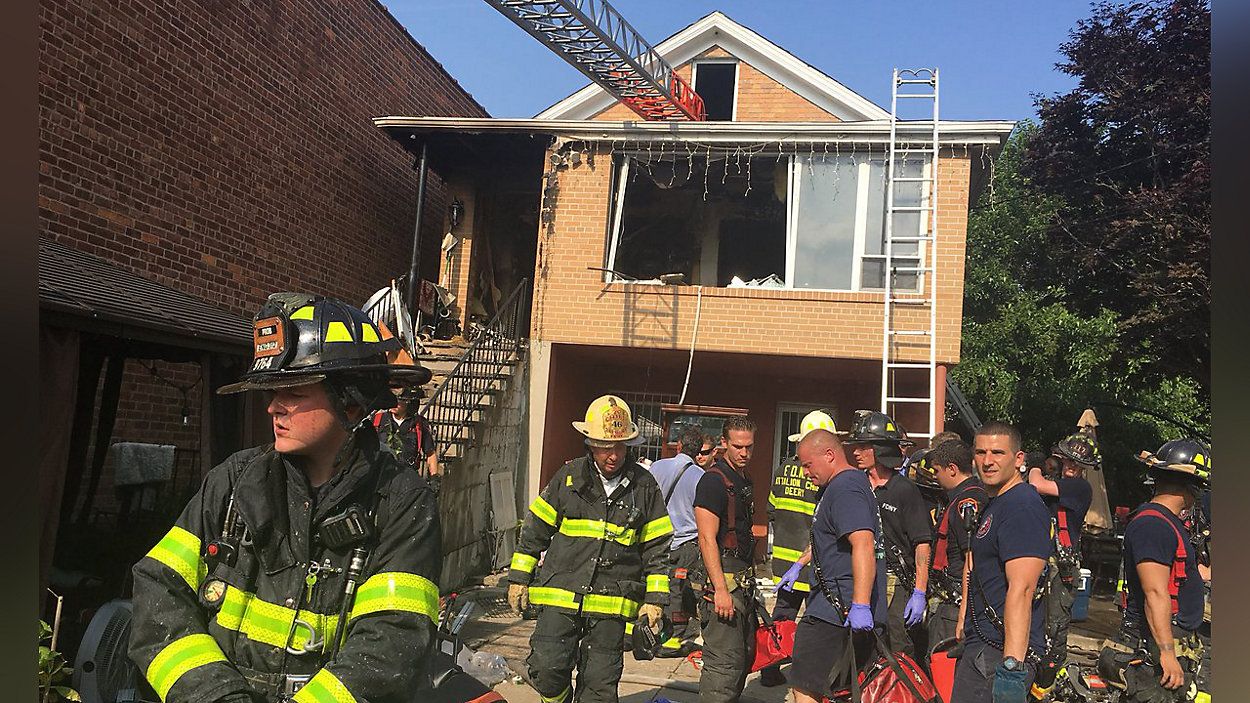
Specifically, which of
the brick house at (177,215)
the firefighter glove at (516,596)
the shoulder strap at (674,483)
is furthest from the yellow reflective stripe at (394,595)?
the shoulder strap at (674,483)

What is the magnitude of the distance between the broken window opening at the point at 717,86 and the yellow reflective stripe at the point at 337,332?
613 inches

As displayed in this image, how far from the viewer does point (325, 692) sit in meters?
2.07

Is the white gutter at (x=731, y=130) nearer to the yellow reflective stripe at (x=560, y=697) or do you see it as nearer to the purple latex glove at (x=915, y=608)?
the purple latex glove at (x=915, y=608)

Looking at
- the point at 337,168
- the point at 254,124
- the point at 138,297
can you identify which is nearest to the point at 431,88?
the point at 337,168

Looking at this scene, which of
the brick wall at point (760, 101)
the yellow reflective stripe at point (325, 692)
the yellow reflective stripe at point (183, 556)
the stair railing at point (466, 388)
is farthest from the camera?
the brick wall at point (760, 101)

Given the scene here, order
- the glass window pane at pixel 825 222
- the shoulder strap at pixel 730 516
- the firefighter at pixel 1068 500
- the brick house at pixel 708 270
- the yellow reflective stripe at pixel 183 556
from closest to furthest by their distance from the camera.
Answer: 1. the yellow reflective stripe at pixel 183 556
2. the shoulder strap at pixel 730 516
3. the firefighter at pixel 1068 500
4. the brick house at pixel 708 270
5. the glass window pane at pixel 825 222

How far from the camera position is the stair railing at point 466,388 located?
9.93 m

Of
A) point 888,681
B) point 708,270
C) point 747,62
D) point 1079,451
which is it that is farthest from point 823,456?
point 747,62

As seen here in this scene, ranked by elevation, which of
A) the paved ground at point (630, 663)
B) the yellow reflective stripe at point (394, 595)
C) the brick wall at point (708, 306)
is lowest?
the paved ground at point (630, 663)

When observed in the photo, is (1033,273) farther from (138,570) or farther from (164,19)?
(138,570)

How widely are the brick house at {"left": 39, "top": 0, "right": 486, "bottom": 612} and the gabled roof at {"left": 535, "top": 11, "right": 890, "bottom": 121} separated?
3706 millimetres

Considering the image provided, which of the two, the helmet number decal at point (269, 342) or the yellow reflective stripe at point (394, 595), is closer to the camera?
the yellow reflective stripe at point (394, 595)

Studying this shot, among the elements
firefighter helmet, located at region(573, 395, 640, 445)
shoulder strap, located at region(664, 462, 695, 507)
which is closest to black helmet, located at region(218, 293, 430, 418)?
firefighter helmet, located at region(573, 395, 640, 445)

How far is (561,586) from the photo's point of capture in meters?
4.80
